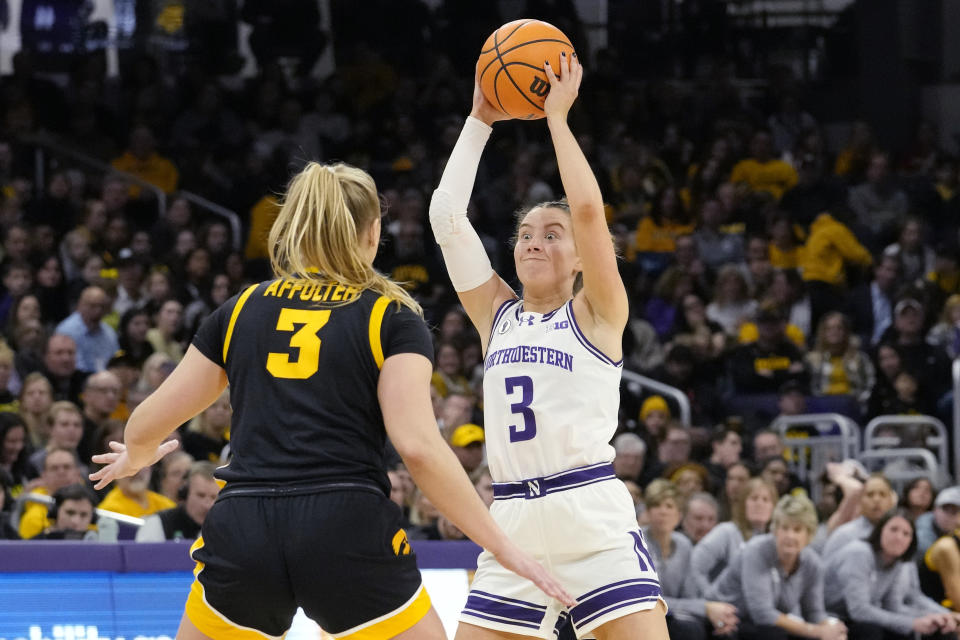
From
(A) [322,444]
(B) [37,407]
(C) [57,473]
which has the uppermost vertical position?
(A) [322,444]

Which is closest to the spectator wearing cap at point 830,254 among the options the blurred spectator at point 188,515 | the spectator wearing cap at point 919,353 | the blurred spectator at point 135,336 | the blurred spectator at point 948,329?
the blurred spectator at point 948,329

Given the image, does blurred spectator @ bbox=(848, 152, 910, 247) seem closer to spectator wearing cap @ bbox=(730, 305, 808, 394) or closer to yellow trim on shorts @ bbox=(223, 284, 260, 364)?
spectator wearing cap @ bbox=(730, 305, 808, 394)

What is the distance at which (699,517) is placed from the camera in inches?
339

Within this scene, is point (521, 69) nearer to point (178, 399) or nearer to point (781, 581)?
point (178, 399)

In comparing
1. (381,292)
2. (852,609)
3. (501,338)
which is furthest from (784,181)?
(381,292)

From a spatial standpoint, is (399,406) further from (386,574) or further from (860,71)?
(860,71)

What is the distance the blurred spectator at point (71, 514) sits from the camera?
7.29 metres

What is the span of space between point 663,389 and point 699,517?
2576 mm

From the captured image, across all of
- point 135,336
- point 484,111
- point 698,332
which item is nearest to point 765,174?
point 698,332

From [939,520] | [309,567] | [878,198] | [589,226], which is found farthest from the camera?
[878,198]

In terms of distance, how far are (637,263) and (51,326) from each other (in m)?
5.27

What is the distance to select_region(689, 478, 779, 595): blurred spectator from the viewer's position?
845 cm

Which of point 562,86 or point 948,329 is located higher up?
point 562,86

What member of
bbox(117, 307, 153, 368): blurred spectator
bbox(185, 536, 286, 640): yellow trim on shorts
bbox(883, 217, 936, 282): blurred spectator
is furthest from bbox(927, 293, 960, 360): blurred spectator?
bbox(185, 536, 286, 640): yellow trim on shorts
